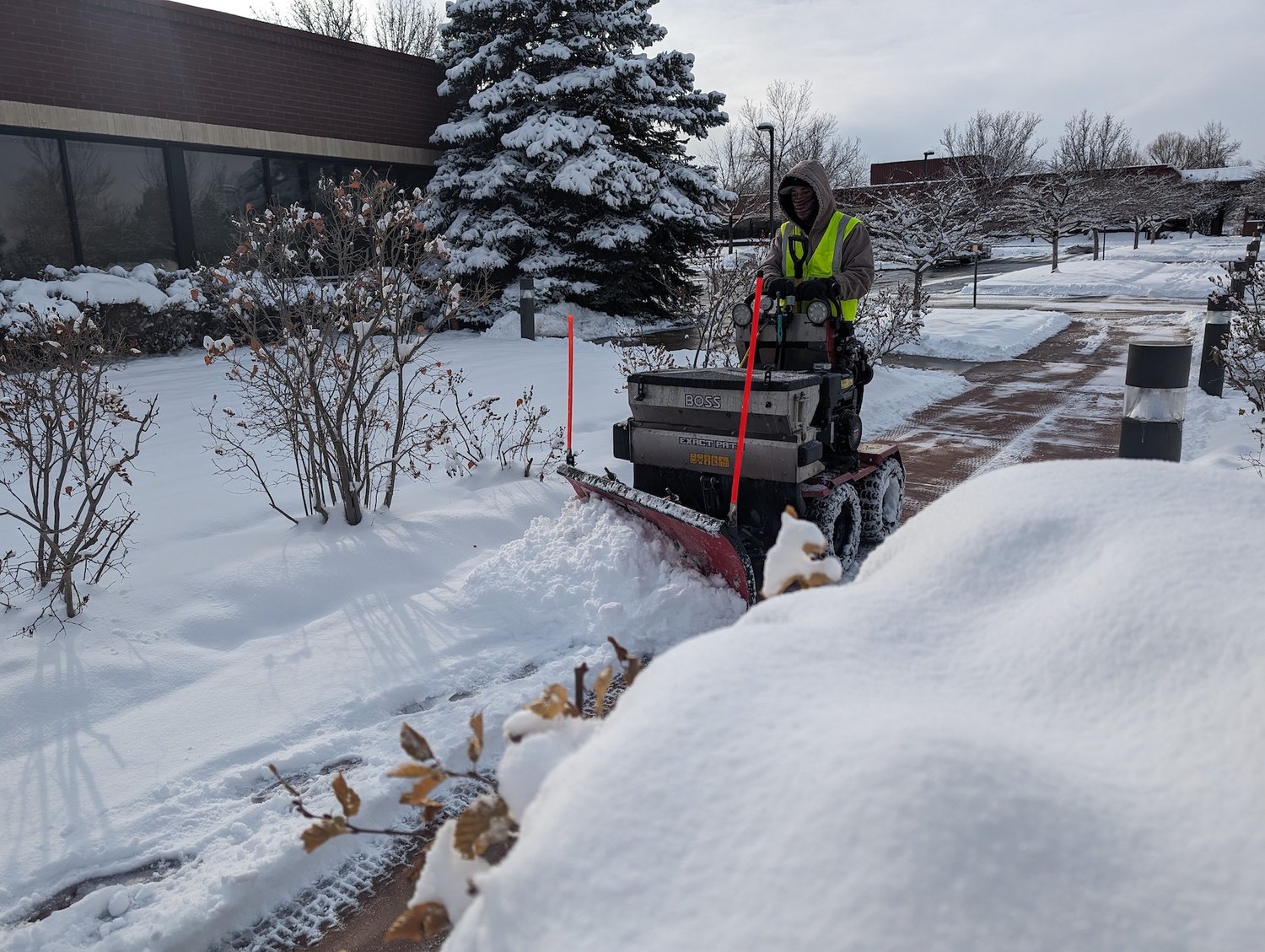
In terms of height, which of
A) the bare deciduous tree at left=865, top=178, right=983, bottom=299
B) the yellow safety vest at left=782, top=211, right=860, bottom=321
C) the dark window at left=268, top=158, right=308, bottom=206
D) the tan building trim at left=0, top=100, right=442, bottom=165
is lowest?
the yellow safety vest at left=782, top=211, right=860, bottom=321

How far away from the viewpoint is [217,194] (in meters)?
15.9

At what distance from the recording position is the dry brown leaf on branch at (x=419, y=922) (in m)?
1.20

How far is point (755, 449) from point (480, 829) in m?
3.68

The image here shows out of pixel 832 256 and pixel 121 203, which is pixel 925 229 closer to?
pixel 121 203

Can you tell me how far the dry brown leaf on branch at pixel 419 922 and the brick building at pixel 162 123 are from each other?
15395mm

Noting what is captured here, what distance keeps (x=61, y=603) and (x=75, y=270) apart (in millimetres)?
10659

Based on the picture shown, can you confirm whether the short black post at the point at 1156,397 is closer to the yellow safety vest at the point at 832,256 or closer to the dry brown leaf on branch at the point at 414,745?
the yellow safety vest at the point at 832,256

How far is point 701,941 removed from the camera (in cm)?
92

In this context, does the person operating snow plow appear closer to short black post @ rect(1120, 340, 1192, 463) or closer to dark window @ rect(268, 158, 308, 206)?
short black post @ rect(1120, 340, 1192, 463)

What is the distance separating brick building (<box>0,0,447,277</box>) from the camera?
44.0 ft

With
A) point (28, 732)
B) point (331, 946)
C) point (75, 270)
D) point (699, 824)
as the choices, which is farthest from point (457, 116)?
point (699, 824)

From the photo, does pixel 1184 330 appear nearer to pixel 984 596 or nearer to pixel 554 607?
pixel 554 607

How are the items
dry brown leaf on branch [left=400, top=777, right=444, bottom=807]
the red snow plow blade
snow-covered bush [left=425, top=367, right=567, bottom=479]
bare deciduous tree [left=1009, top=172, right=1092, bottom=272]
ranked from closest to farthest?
1. dry brown leaf on branch [left=400, top=777, right=444, bottom=807]
2. the red snow plow blade
3. snow-covered bush [left=425, top=367, right=567, bottom=479]
4. bare deciduous tree [left=1009, top=172, right=1092, bottom=272]

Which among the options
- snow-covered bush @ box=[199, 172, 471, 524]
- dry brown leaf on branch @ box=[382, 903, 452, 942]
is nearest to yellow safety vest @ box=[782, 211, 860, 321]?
snow-covered bush @ box=[199, 172, 471, 524]
